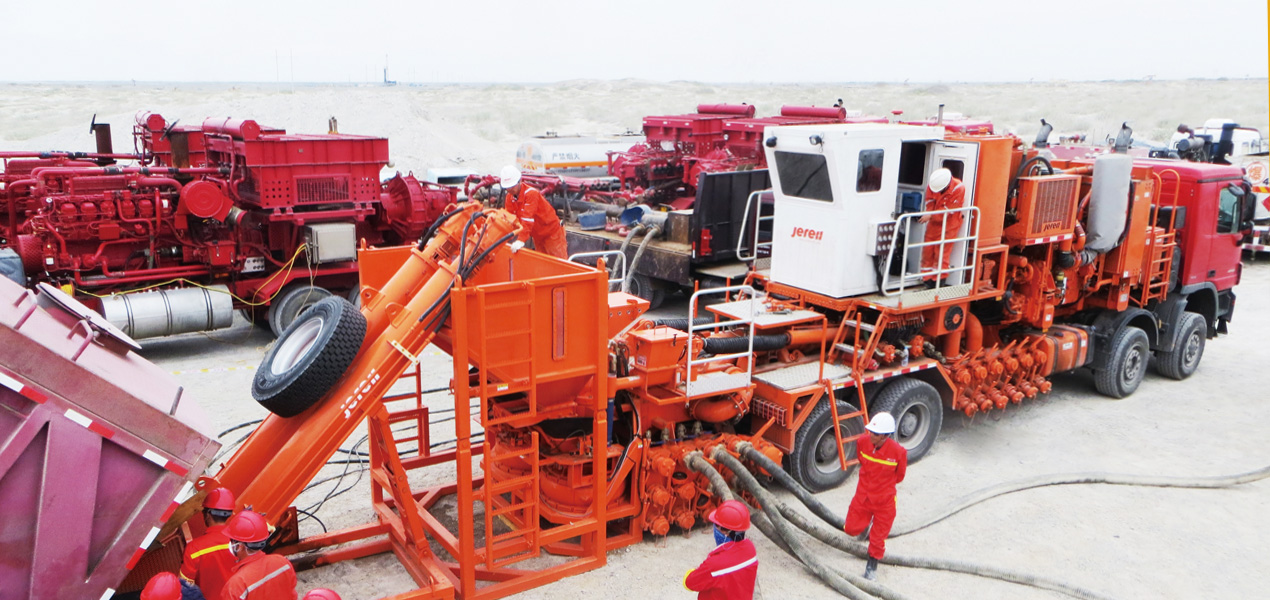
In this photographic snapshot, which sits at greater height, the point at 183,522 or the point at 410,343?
the point at 410,343

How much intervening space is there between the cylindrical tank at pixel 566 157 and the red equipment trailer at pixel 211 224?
9.14 meters

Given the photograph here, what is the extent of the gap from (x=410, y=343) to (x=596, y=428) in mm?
1536

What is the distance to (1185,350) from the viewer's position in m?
12.4

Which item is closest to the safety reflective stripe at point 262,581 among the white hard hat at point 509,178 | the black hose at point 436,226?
the black hose at point 436,226

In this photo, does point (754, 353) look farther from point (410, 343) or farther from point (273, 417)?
point (273, 417)

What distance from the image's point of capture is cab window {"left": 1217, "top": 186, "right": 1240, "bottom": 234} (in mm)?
12109

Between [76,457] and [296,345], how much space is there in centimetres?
206

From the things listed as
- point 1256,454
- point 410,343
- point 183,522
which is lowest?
point 1256,454

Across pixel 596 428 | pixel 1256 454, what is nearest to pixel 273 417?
pixel 596 428

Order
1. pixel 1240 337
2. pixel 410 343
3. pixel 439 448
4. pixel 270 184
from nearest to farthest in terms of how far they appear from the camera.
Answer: pixel 410 343 → pixel 439 448 → pixel 270 184 → pixel 1240 337

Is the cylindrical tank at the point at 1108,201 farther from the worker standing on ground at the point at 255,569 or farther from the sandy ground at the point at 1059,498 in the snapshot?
the worker standing on ground at the point at 255,569

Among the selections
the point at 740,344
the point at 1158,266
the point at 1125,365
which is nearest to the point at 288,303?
the point at 740,344

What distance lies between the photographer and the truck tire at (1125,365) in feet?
37.5

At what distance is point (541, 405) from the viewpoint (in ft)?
23.5
